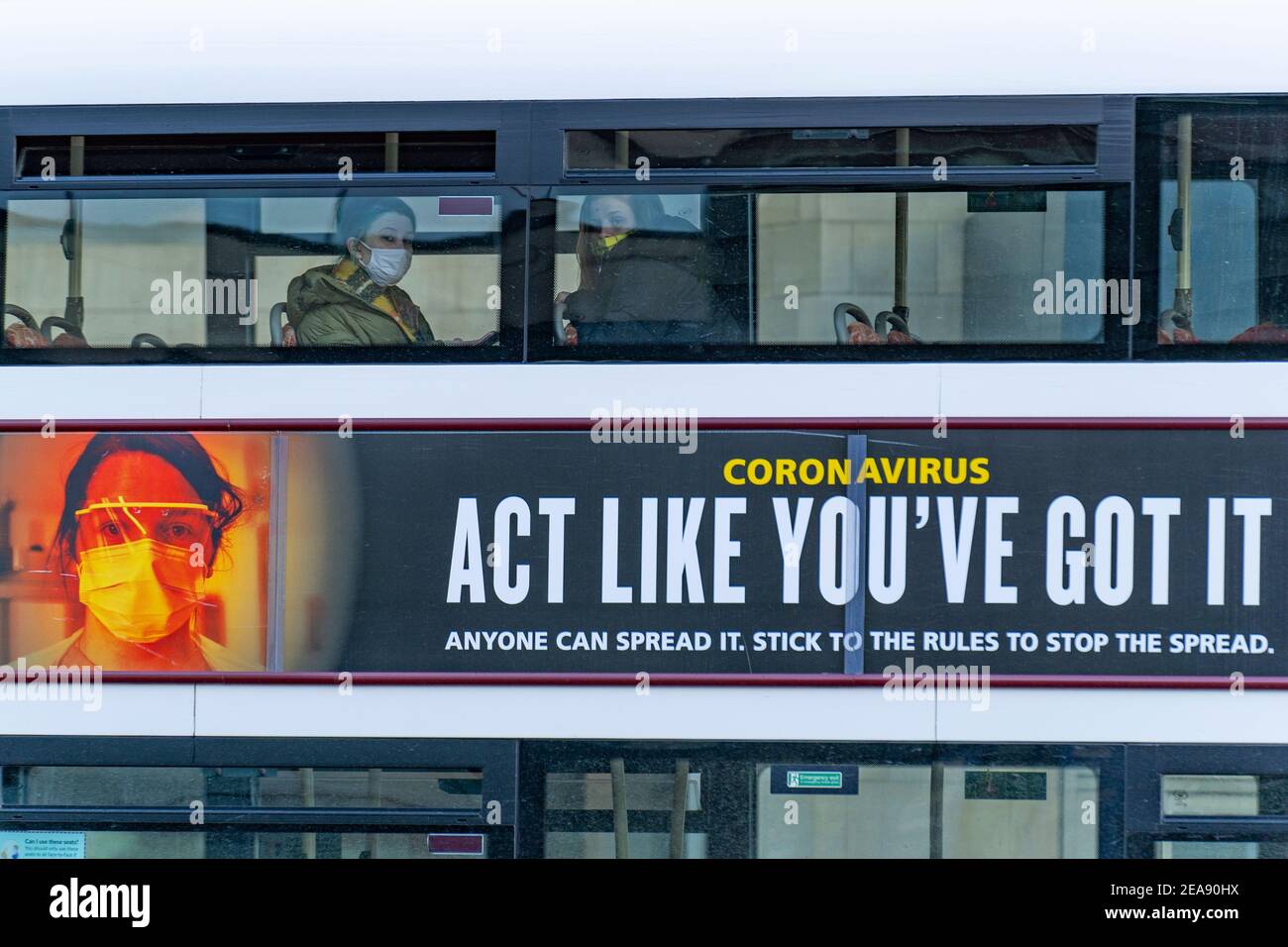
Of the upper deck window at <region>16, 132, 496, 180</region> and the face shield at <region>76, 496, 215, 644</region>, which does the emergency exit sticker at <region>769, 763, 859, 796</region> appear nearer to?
the face shield at <region>76, 496, 215, 644</region>

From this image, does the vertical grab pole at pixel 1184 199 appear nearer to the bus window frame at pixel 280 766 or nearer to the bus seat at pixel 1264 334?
the bus seat at pixel 1264 334

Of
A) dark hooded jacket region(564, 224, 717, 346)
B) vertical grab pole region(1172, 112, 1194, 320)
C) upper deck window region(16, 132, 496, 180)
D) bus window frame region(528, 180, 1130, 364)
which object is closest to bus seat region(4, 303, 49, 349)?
upper deck window region(16, 132, 496, 180)

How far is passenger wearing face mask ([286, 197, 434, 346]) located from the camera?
12.1 ft

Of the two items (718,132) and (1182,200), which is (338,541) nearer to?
(718,132)

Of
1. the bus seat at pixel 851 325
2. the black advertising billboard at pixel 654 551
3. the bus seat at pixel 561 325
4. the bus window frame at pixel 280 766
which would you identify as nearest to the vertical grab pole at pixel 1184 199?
the black advertising billboard at pixel 654 551

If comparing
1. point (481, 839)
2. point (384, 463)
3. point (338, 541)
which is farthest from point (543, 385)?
point (481, 839)

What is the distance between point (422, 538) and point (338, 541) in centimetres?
24

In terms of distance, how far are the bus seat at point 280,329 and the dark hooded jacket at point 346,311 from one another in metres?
0.01

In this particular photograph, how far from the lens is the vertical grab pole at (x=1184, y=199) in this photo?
3.58m

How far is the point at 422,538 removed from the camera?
3650 millimetres

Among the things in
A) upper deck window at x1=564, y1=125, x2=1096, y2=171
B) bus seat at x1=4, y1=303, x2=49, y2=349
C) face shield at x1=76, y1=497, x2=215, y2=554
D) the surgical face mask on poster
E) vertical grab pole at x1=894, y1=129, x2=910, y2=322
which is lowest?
the surgical face mask on poster

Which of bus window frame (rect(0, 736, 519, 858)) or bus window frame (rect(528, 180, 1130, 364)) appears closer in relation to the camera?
bus window frame (rect(528, 180, 1130, 364))

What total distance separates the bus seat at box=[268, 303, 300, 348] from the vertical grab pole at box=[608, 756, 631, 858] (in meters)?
1.53

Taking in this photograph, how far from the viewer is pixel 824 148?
11.9ft
